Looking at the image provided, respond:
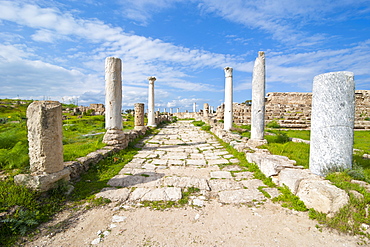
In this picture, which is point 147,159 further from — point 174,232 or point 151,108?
point 151,108

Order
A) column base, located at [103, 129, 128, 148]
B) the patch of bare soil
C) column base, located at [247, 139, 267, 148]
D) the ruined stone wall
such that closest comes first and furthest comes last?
the patch of bare soil
column base, located at [247, 139, 267, 148]
column base, located at [103, 129, 128, 148]
the ruined stone wall

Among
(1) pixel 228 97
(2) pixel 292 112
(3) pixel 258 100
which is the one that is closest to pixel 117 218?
(3) pixel 258 100

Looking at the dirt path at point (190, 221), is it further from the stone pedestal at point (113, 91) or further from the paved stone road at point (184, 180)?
the stone pedestal at point (113, 91)

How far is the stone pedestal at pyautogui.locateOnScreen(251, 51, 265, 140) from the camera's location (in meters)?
7.12

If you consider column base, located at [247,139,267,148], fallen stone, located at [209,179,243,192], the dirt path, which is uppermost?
column base, located at [247,139,267,148]

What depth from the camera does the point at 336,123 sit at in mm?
3693

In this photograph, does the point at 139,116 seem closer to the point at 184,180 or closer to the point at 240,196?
the point at 184,180

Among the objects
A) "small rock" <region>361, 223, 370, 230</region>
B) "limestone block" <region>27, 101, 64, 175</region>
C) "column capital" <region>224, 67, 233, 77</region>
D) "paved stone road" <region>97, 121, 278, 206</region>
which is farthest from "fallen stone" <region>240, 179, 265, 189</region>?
"column capital" <region>224, 67, 233, 77</region>

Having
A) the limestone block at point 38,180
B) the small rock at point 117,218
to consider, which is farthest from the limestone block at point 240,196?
the limestone block at point 38,180

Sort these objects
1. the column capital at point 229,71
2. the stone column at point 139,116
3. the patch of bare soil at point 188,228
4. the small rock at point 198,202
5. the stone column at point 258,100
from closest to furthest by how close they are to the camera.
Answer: the patch of bare soil at point 188,228 < the small rock at point 198,202 < the stone column at point 258,100 < the column capital at point 229,71 < the stone column at point 139,116

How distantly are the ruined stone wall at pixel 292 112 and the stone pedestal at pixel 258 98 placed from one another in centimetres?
952

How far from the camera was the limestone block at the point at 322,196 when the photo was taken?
9.16 ft

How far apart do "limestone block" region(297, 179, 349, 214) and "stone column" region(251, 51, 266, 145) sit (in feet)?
12.5

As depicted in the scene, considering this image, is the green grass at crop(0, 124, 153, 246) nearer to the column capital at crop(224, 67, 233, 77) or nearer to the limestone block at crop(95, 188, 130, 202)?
the limestone block at crop(95, 188, 130, 202)
